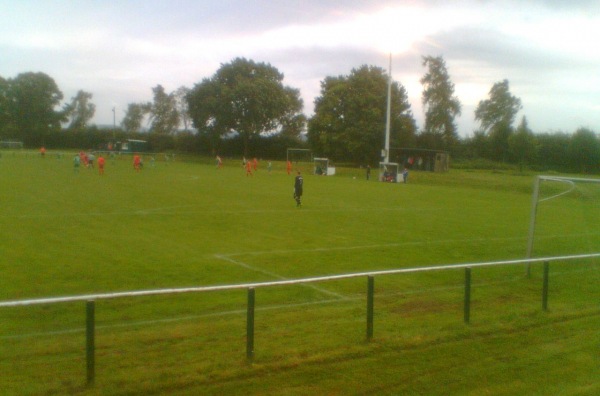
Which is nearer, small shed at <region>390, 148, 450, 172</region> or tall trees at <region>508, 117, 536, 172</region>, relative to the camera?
tall trees at <region>508, 117, 536, 172</region>

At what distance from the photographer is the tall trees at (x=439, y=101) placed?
91.4 m

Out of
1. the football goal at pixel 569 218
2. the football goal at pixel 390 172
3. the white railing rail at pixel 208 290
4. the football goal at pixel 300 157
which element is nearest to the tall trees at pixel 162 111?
the football goal at pixel 300 157

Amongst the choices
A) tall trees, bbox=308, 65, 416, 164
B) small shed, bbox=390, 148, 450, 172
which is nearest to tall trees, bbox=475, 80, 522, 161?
tall trees, bbox=308, 65, 416, 164

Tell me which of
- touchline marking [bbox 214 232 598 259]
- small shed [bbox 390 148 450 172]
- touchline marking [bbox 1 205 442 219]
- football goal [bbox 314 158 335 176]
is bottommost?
touchline marking [bbox 214 232 598 259]

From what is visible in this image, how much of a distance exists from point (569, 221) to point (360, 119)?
51.0 metres

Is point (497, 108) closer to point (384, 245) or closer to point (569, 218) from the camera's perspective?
point (569, 218)

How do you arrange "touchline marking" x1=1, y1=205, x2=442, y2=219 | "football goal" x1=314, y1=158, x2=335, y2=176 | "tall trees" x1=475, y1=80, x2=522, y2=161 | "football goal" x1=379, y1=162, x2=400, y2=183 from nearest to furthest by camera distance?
"touchline marking" x1=1, y1=205, x2=442, y2=219 → "football goal" x1=379, y1=162, x2=400, y2=183 → "football goal" x1=314, y1=158, x2=335, y2=176 → "tall trees" x1=475, y1=80, x2=522, y2=161

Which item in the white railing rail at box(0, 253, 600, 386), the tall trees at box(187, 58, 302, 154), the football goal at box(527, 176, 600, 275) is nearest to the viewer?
the white railing rail at box(0, 253, 600, 386)

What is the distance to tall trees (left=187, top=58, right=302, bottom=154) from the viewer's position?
88.9 m

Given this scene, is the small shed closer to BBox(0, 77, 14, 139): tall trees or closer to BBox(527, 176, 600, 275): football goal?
BBox(527, 176, 600, 275): football goal

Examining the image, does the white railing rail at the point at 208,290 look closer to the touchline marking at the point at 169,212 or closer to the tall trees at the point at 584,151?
the touchline marking at the point at 169,212

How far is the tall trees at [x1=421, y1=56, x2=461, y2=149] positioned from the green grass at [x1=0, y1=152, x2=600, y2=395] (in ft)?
234

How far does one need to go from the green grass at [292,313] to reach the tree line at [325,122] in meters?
33.6

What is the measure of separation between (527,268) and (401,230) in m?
10.6
